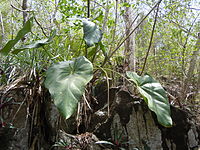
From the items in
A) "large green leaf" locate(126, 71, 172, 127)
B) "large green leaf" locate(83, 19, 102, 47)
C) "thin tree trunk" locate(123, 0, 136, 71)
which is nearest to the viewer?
"large green leaf" locate(126, 71, 172, 127)

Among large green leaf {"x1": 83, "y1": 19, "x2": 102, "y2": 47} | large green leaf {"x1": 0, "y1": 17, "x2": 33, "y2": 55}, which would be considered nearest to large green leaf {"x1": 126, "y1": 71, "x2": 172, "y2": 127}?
large green leaf {"x1": 83, "y1": 19, "x2": 102, "y2": 47}

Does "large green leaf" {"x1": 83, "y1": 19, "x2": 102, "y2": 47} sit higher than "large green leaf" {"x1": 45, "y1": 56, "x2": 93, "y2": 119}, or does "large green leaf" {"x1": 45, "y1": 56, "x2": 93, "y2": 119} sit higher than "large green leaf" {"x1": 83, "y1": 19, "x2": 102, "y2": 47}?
"large green leaf" {"x1": 83, "y1": 19, "x2": 102, "y2": 47}

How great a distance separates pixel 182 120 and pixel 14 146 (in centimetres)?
118

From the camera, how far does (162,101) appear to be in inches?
38.2

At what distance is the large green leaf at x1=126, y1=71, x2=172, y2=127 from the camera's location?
88cm

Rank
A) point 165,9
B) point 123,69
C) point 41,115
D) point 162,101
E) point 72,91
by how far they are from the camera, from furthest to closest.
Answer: point 165,9, point 123,69, point 41,115, point 162,101, point 72,91

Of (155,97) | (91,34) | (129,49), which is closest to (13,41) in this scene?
(91,34)

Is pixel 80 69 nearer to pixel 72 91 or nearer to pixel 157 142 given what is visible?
pixel 72 91

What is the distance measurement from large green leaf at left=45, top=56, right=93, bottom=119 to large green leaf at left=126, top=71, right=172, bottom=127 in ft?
1.08

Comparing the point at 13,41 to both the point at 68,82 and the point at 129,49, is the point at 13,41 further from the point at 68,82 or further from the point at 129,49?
the point at 129,49

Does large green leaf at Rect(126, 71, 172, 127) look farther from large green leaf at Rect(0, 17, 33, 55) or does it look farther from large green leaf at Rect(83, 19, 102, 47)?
large green leaf at Rect(0, 17, 33, 55)

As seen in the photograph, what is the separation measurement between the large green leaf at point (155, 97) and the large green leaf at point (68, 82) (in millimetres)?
330

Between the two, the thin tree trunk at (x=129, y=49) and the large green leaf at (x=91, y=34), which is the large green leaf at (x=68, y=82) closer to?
the large green leaf at (x=91, y=34)

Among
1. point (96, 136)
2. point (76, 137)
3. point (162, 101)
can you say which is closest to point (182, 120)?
point (162, 101)
